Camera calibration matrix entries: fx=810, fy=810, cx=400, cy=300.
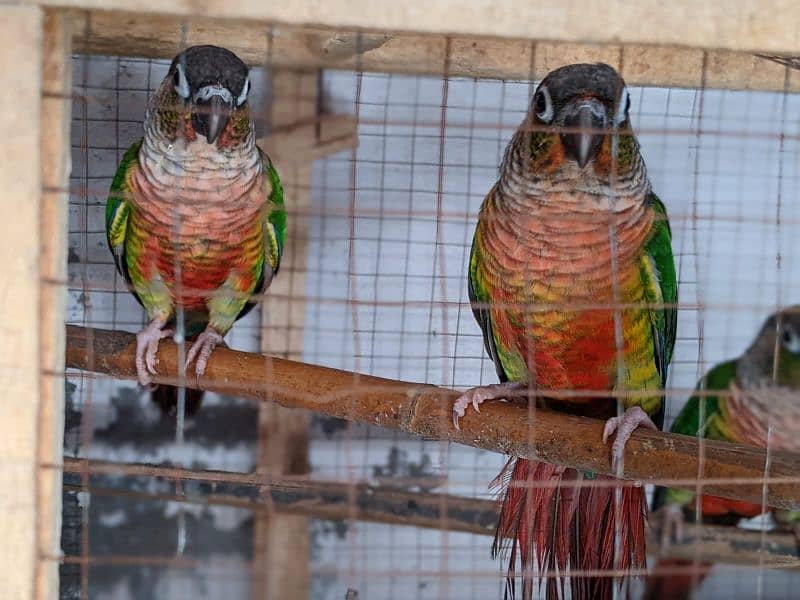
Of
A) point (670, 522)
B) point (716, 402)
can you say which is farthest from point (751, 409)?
point (670, 522)

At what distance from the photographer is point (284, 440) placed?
3.04m

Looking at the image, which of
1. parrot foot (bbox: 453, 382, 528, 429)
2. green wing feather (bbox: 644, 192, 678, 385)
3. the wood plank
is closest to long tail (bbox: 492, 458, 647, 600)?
parrot foot (bbox: 453, 382, 528, 429)

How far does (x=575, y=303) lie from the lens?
77.4 inches

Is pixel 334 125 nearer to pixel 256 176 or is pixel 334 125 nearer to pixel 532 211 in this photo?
pixel 256 176

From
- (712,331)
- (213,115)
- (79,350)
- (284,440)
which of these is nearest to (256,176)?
(213,115)

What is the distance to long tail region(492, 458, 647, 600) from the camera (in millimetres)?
2068

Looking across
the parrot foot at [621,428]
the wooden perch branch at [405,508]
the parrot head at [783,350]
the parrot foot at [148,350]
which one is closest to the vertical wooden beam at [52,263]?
the parrot foot at [148,350]

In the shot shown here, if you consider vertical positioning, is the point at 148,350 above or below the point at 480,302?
below

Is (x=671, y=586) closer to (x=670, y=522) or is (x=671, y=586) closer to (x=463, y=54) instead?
(x=670, y=522)

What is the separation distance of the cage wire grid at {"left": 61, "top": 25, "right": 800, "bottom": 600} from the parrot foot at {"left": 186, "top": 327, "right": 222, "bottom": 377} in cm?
74

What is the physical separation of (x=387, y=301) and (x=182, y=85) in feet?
4.25

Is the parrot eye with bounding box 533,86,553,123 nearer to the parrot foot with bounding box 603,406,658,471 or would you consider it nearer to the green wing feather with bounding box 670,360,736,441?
the parrot foot with bounding box 603,406,658,471

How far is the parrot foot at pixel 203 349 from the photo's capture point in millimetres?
2156

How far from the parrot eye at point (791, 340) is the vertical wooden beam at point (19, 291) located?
2.62 m
